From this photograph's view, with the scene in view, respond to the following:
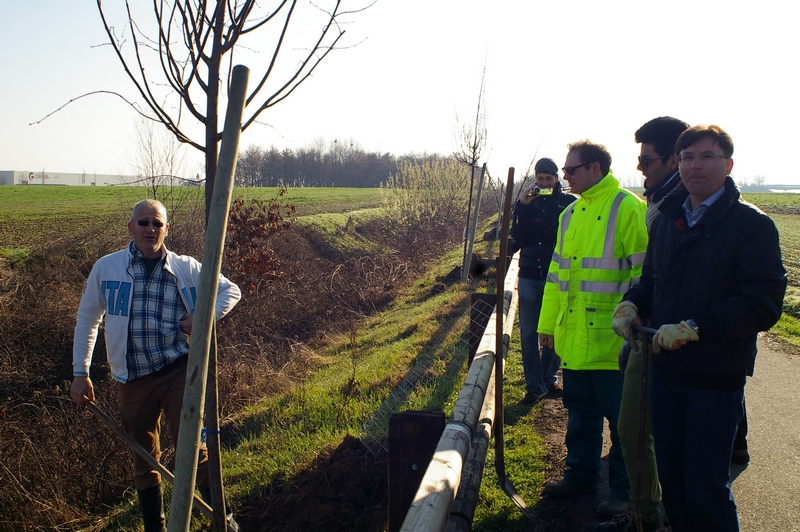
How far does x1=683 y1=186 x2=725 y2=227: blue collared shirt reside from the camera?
8.62ft

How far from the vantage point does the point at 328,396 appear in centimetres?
662

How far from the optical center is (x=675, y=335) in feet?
8.12

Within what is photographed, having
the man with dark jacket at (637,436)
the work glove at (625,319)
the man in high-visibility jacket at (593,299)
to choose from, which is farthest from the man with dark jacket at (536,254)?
the work glove at (625,319)

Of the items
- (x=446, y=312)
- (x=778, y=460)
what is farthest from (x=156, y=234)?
(x=446, y=312)

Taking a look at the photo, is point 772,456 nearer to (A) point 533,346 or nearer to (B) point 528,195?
(A) point 533,346

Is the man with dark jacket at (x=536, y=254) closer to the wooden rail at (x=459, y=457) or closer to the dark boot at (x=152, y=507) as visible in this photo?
the wooden rail at (x=459, y=457)

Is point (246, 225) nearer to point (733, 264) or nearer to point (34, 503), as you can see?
point (34, 503)

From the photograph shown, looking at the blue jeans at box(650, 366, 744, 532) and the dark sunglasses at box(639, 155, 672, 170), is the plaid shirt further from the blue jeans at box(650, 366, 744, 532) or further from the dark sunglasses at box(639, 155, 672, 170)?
the dark sunglasses at box(639, 155, 672, 170)

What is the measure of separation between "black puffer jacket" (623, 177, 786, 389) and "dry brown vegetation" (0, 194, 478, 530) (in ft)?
15.2

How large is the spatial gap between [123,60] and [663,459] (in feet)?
10.7

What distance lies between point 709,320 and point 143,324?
10.4 ft

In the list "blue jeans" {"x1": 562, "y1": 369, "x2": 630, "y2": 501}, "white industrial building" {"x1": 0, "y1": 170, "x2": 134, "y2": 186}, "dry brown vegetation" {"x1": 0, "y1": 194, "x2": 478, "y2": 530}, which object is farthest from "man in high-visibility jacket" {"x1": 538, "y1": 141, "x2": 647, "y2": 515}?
"white industrial building" {"x1": 0, "y1": 170, "x2": 134, "y2": 186}

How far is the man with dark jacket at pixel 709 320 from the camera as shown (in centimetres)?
239

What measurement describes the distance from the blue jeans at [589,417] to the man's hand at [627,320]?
0.66 meters
